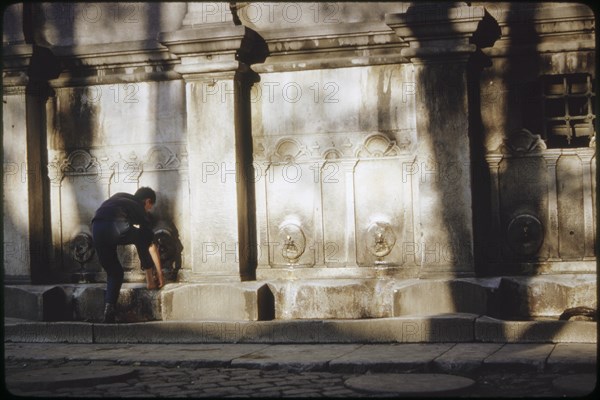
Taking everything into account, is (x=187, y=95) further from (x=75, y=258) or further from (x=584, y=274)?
(x=584, y=274)

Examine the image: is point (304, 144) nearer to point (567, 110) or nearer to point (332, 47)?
point (332, 47)

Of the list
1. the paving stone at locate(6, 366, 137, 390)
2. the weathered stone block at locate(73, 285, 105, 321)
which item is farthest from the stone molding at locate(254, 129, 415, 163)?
the paving stone at locate(6, 366, 137, 390)

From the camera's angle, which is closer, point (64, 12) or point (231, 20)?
point (231, 20)

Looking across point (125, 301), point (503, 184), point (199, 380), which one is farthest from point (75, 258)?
point (503, 184)

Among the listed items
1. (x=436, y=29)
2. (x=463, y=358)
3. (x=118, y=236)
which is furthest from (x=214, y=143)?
(x=463, y=358)

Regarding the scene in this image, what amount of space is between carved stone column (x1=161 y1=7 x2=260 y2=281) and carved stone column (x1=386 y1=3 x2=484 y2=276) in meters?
2.05

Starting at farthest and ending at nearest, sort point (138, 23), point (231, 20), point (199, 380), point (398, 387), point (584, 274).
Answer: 1. point (138, 23)
2. point (231, 20)
3. point (584, 274)
4. point (199, 380)
5. point (398, 387)

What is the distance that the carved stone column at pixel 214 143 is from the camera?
11188 mm

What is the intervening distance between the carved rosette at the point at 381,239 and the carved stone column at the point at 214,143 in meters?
1.55

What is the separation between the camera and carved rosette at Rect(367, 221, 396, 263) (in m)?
11.1

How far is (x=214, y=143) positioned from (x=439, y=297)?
3189 millimetres

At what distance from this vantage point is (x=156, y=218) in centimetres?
1195

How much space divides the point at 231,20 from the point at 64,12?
2525mm

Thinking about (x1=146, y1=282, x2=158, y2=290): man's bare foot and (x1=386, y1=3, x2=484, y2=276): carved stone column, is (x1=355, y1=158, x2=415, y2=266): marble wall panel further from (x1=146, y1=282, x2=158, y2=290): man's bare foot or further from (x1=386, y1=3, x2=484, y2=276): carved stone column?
(x1=146, y1=282, x2=158, y2=290): man's bare foot
